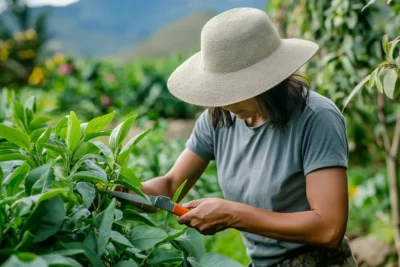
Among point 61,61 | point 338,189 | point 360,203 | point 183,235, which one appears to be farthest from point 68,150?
point 61,61

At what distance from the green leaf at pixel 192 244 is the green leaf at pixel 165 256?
32 mm

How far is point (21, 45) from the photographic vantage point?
45.6 feet

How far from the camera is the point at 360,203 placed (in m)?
5.64

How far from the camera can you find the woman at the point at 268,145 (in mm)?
1669

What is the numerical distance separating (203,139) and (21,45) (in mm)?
12651

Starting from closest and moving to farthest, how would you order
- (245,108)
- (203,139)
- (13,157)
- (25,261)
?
1. (25,261)
2. (13,157)
3. (245,108)
4. (203,139)

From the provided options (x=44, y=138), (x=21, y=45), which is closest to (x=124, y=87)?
(x=21, y=45)

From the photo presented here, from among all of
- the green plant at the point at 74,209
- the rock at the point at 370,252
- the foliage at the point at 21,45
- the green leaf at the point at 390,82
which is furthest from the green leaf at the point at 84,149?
the foliage at the point at 21,45

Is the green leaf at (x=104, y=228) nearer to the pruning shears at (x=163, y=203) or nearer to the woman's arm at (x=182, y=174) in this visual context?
the pruning shears at (x=163, y=203)

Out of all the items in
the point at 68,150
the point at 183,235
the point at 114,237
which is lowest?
the point at 183,235

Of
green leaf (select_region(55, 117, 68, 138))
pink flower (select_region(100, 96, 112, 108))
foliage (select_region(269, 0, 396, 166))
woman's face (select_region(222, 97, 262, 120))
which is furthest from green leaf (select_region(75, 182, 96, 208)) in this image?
pink flower (select_region(100, 96, 112, 108))

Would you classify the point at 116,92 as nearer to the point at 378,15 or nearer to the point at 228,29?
the point at 378,15

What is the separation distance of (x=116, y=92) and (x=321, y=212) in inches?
287

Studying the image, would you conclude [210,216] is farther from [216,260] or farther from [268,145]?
[268,145]
